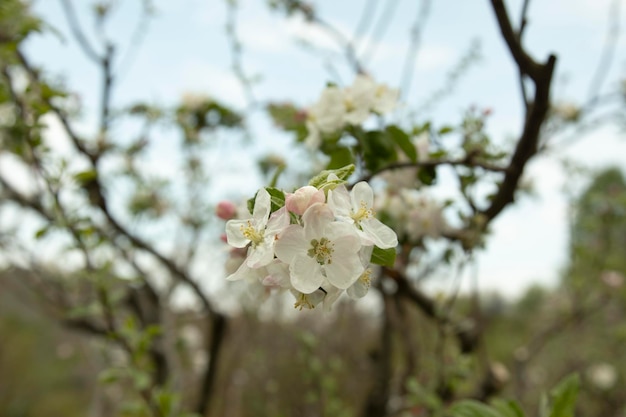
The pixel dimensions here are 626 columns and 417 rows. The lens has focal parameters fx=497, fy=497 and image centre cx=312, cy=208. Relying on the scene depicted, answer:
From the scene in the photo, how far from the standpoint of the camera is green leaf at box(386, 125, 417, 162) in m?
1.18

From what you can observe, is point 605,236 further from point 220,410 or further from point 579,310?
point 220,410

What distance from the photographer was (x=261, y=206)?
0.72 m

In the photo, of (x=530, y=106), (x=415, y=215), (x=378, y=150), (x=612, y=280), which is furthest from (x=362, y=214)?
(x=612, y=280)

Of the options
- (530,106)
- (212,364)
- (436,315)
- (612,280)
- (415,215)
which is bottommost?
(212,364)

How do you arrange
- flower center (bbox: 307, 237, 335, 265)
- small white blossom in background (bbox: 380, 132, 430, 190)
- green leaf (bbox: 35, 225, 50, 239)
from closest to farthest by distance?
flower center (bbox: 307, 237, 335, 265), small white blossom in background (bbox: 380, 132, 430, 190), green leaf (bbox: 35, 225, 50, 239)

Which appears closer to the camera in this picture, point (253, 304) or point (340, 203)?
point (340, 203)

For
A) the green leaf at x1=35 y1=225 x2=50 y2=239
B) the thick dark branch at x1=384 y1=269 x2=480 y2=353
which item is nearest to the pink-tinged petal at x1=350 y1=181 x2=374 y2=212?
the thick dark branch at x1=384 y1=269 x2=480 y2=353

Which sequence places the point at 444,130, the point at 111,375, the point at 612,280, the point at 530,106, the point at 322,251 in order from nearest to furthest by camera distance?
the point at 322,251 < the point at 530,106 < the point at 444,130 < the point at 111,375 < the point at 612,280

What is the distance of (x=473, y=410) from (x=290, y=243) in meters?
0.55

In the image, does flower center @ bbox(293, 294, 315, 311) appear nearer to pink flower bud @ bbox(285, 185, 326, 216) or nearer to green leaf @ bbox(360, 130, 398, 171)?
Answer: pink flower bud @ bbox(285, 185, 326, 216)

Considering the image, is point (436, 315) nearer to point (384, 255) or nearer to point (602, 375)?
point (384, 255)

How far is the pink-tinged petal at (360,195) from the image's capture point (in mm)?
772

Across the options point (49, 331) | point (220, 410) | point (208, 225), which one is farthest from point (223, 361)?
point (49, 331)

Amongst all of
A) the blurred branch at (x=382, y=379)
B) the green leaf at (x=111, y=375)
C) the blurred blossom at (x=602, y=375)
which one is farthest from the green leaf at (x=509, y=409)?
the blurred blossom at (x=602, y=375)
